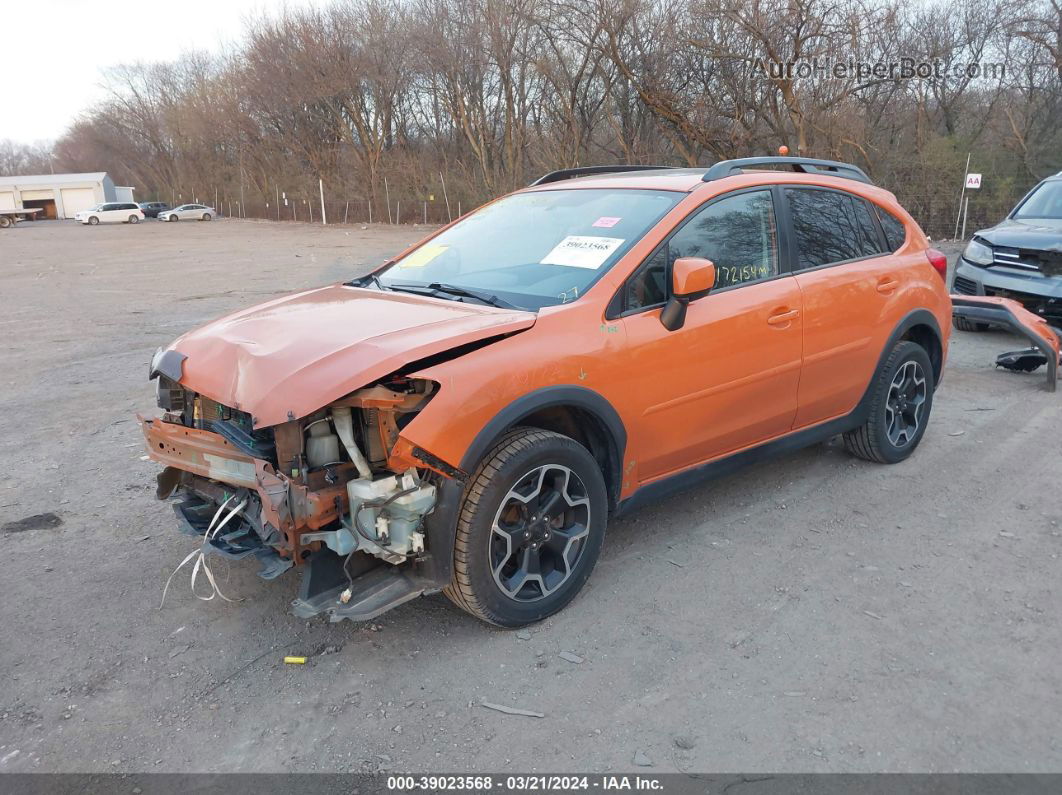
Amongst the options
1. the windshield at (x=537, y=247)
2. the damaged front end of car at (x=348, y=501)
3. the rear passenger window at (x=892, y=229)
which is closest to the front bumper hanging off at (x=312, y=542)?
the damaged front end of car at (x=348, y=501)

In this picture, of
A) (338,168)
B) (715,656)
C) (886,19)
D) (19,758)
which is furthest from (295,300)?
(338,168)

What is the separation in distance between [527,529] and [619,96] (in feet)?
108

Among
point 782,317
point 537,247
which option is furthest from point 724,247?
point 537,247

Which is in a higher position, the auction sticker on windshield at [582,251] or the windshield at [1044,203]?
the windshield at [1044,203]

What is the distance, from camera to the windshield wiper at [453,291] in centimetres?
360

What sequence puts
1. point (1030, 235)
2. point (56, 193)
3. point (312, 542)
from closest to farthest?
1. point (312, 542)
2. point (1030, 235)
3. point (56, 193)

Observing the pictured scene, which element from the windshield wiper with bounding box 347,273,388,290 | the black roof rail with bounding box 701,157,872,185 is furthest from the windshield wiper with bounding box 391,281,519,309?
the black roof rail with bounding box 701,157,872,185

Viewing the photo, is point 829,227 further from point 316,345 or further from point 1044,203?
point 1044,203

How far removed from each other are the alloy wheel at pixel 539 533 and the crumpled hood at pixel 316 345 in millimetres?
668

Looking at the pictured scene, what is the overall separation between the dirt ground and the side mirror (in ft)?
3.98

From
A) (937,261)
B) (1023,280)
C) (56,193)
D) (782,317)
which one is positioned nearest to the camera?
(782,317)

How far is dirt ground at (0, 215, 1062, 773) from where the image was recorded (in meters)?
2.67

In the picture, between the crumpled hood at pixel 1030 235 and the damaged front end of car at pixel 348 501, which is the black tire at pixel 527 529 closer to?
the damaged front end of car at pixel 348 501

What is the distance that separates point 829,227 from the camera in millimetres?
4613
